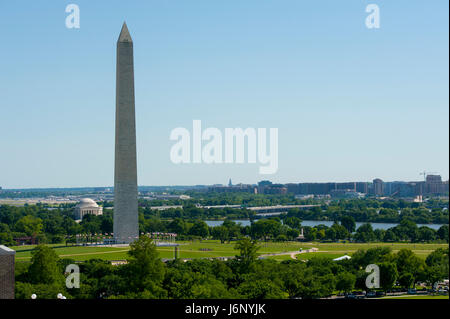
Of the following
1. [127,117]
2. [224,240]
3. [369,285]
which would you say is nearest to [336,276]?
[369,285]

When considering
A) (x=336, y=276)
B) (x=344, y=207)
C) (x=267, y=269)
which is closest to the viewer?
(x=267, y=269)

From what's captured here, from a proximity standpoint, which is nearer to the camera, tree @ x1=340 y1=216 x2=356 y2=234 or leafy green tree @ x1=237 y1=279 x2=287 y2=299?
leafy green tree @ x1=237 y1=279 x2=287 y2=299

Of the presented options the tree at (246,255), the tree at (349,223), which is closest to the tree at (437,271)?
the tree at (246,255)

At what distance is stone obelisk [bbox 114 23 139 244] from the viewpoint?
57188 mm

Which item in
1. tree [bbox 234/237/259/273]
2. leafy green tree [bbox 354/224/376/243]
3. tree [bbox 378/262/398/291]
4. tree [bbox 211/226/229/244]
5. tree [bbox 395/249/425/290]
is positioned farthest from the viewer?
tree [bbox 211/226/229/244]

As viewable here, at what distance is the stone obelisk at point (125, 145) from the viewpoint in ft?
188

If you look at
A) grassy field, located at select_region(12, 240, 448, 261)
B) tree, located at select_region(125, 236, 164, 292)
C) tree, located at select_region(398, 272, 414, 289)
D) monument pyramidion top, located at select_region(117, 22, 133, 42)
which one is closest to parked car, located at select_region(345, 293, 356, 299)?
tree, located at select_region(398, 272, 414, 289)

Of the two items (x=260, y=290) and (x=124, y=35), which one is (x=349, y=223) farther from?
(x=260, y=290)

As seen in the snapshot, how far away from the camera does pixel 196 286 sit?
2712 centimetres

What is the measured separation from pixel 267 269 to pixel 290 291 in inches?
89.9

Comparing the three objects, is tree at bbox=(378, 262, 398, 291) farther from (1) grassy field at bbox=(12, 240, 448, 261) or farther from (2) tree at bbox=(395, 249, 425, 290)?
(1) grassy field at bbox=(12, 240, 448, 261)
